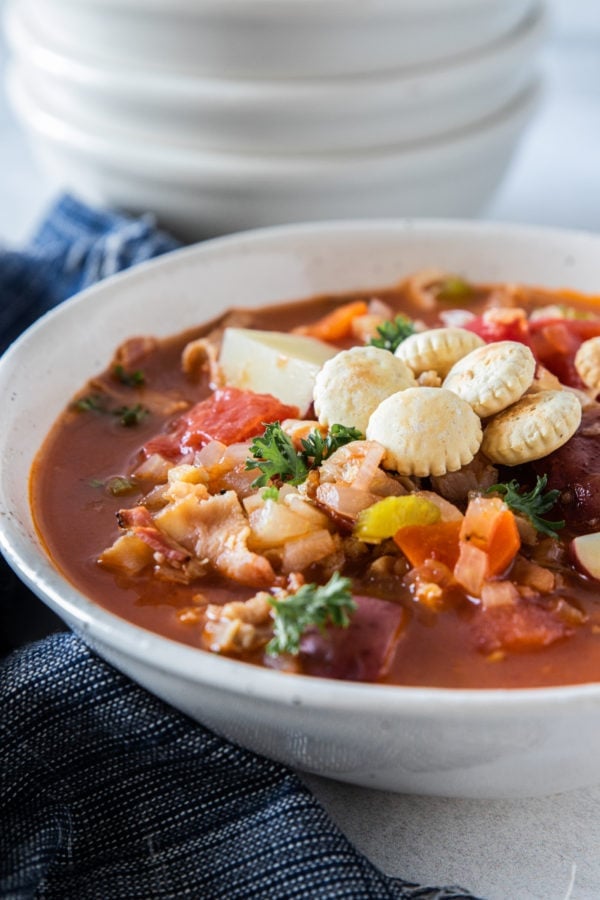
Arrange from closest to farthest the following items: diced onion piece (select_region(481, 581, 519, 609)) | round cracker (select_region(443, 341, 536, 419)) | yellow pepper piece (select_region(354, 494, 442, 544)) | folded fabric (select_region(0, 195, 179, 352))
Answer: diced onion piece (select_region(481, 581, 519, 609)) < yellow pepper piece (select_region(354, 494, 442, 544)) < round cracker (select_region(443, 341, 536, 419)) < folded fabric (select_region(0, 195, 179, 352))

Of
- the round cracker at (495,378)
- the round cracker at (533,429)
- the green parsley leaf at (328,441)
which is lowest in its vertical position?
the green parsley leaf at (328,441)

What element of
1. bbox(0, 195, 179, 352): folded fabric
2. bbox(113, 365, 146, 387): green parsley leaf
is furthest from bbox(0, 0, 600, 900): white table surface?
bbox(0, 195, 179, 352): folded fabric

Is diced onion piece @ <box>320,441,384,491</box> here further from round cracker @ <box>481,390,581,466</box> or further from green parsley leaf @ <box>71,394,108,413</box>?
green parsley leaf @ <box>71,394,108,413</box>

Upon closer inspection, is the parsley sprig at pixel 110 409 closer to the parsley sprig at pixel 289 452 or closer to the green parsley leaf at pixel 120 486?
the green parsley leaf at pixel 120 486

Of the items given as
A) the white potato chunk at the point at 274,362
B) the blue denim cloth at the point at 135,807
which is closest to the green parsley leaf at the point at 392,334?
the white potato chunk at the point at 274,362

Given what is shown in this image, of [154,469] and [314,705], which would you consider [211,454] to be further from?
[314,705]

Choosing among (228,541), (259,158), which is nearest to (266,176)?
(259,158)
